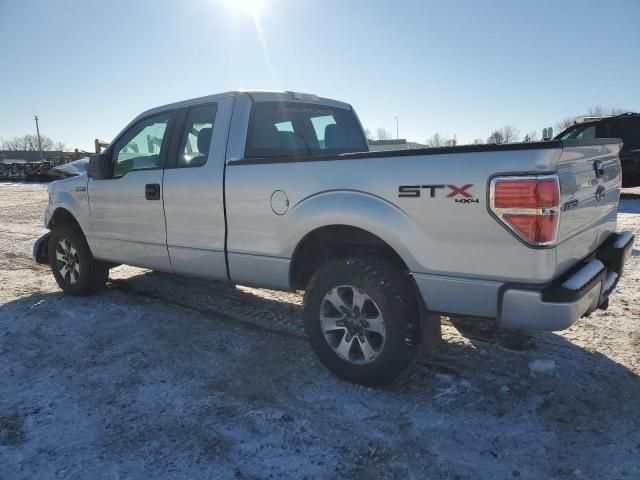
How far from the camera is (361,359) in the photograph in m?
3.04

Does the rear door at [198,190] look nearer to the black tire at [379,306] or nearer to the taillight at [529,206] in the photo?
the black tire at [379,306]

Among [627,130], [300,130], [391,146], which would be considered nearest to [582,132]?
[627,130]

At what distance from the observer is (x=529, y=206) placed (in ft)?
7.49

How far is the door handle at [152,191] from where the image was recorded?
4.09 meters

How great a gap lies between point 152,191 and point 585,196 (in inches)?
131

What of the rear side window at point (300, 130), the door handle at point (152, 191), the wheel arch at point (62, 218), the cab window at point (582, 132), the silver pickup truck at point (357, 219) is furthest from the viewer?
the cab window at point (582, 132)

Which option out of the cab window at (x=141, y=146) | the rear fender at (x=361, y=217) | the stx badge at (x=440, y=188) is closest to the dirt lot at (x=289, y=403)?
the rear fender at (x=361, y=217)

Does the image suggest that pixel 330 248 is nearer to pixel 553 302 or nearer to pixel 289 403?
pixel 289 403

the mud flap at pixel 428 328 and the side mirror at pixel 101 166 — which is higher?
the side mirror at pixel 101 166

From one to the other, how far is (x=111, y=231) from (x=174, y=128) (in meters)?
1.28

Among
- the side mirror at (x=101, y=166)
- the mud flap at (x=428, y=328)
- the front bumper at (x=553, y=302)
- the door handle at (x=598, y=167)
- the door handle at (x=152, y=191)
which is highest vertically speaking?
the side mirror at (x=101, y=166)

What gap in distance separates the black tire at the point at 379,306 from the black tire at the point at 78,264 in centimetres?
306

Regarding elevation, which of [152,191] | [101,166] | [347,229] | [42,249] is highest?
[101,166]

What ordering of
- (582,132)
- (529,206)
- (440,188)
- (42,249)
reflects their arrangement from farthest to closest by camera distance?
(582,132) → (42,249) → (440,188) → (529,206)
